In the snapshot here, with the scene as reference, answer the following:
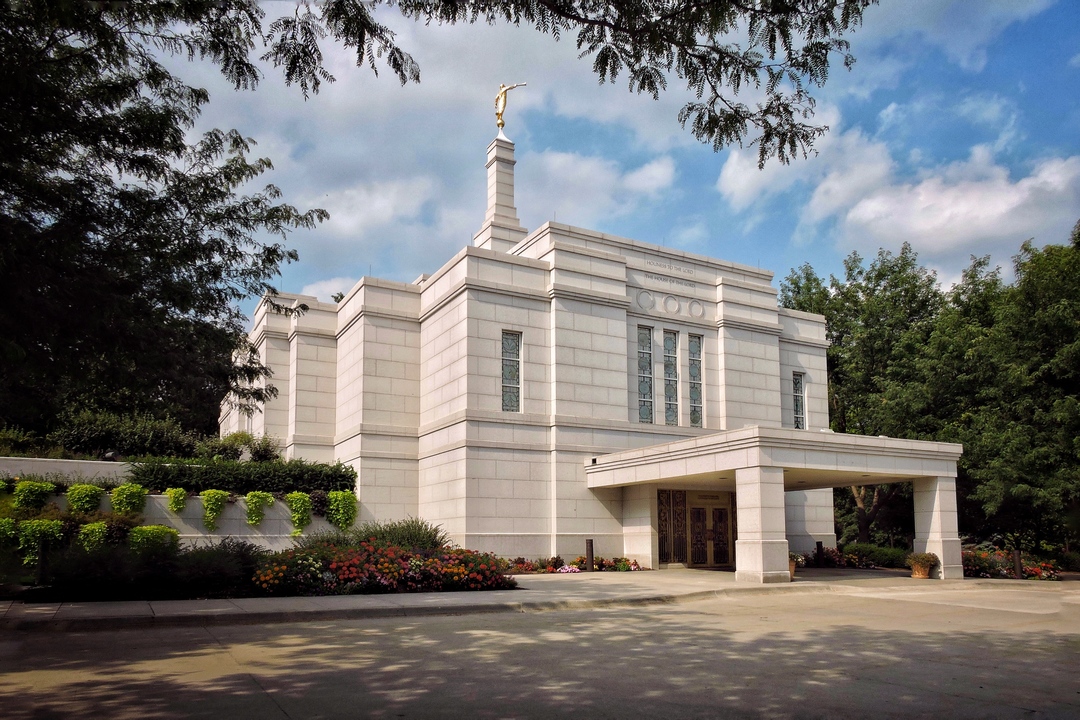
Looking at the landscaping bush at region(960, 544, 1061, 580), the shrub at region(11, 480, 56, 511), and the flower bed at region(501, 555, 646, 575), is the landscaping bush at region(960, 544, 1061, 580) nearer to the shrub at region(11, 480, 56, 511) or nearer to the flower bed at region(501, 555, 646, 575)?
the flower bed at region(501, 555, 646, 575)

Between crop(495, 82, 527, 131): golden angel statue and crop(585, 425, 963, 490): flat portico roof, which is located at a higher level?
crop(495, 82, 527, 131): golden angel statue

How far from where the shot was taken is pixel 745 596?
19125 mm

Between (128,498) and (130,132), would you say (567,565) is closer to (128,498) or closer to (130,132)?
(128,498)

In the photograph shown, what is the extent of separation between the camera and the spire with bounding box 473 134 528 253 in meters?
35.1

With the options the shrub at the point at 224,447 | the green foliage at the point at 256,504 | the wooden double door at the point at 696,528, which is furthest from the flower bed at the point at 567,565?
the shrub at the point at 224,447

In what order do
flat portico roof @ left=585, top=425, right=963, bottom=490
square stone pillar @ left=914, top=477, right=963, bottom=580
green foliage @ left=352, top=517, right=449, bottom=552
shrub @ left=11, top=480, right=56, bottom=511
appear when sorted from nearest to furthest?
green foliage @ left=352, top=517, right=449, bottom=552, flat portico roof @ left=585, top=425, right=963, bottom=490, shrub @ left=11, top=480, right=56, bottom=511, square stone pillar @ left=914, top=477, right=963, bottom=580

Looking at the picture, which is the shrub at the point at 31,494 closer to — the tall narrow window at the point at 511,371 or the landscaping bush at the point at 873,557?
the tall narrow window at the point at 511,371

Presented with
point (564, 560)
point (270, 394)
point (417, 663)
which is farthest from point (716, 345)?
point (417, 663)

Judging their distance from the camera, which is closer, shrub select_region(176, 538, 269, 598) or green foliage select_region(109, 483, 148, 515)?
shrub select_region(176, 538, 269, 598)

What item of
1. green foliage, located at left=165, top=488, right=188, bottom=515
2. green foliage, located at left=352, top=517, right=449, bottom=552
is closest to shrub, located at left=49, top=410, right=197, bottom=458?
green foliage, located at left=165, top=488, right=188, bottom=515

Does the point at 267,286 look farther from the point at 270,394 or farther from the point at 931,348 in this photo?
the point at 931,348

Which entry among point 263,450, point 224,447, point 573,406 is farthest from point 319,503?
point 573,406

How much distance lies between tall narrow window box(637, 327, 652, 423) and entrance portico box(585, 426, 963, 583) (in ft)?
10.5

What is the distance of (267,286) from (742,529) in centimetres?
1382
